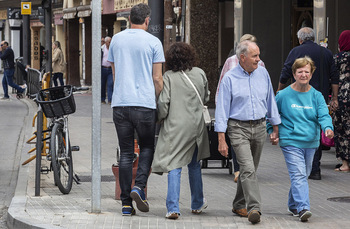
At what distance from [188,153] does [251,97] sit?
74cm

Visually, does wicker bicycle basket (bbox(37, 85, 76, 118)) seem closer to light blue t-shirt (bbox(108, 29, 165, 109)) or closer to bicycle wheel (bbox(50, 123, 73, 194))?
bicycle wheel (bbox(50, 123, 73, 194))

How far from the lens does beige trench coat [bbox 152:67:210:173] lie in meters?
7.48

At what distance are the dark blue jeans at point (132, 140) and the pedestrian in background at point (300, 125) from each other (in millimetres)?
1079

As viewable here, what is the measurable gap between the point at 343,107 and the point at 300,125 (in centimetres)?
335

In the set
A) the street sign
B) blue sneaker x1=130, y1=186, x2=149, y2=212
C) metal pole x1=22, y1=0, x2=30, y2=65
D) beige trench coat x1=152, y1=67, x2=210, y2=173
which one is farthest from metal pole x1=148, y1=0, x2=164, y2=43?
→ the street sign

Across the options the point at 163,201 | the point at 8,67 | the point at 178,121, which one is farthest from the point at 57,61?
the point at 178,121

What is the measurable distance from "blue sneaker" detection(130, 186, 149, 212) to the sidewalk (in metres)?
0.09

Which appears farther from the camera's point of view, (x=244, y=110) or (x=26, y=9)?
(x=26, y=9)

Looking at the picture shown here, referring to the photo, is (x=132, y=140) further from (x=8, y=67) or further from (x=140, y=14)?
(x=8, y=67)

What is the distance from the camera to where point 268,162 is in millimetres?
11875

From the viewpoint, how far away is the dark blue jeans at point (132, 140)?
748cm

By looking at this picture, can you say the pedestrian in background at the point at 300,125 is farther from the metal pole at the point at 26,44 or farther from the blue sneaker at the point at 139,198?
the metal pole at the point at 26,44

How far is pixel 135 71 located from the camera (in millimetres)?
7461

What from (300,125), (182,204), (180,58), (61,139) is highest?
(180,58)
